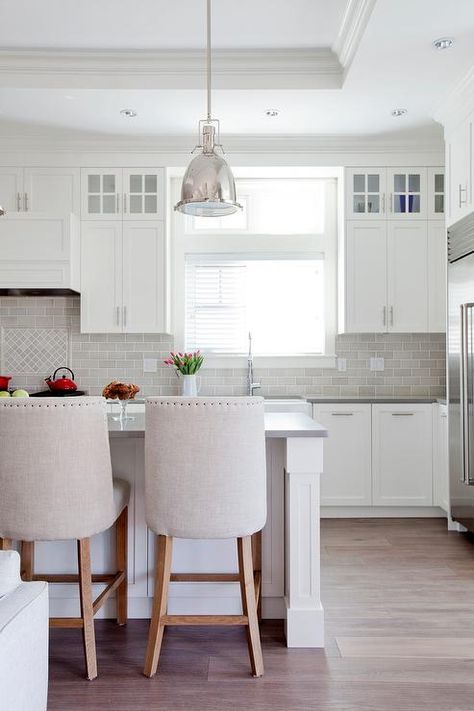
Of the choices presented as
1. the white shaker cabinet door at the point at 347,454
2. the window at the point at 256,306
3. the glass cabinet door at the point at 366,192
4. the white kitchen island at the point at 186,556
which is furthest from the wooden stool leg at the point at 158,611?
the glass cabinet door at the point at 366,192

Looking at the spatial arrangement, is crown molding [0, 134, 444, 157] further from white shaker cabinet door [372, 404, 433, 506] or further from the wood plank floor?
the wood plank floor

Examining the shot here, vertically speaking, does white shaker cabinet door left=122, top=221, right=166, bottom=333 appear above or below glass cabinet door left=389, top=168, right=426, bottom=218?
below

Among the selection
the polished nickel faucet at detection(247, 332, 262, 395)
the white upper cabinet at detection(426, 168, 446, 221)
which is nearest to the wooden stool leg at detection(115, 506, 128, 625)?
the polished nickel faucet at detection(247, 332, 262, 395)

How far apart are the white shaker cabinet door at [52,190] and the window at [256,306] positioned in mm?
1081

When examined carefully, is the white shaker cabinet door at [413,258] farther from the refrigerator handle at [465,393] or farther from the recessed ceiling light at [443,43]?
the recessed ceiling light at [443,43]

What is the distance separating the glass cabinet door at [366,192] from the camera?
473 centimetres

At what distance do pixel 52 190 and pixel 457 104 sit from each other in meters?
2.99

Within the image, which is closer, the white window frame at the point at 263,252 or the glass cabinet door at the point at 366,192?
the glass cabinet door at the point at 366,192

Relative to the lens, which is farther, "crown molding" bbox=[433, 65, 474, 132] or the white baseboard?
the white baseboard

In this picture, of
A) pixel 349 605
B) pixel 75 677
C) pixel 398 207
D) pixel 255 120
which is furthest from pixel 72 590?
pixel 398 207

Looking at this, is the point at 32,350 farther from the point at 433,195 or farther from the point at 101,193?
the point at 433,195

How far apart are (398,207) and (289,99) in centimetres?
130

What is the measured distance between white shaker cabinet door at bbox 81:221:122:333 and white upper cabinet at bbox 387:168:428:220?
2.16 meters

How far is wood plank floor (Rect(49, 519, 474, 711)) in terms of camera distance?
2061 millimetres
